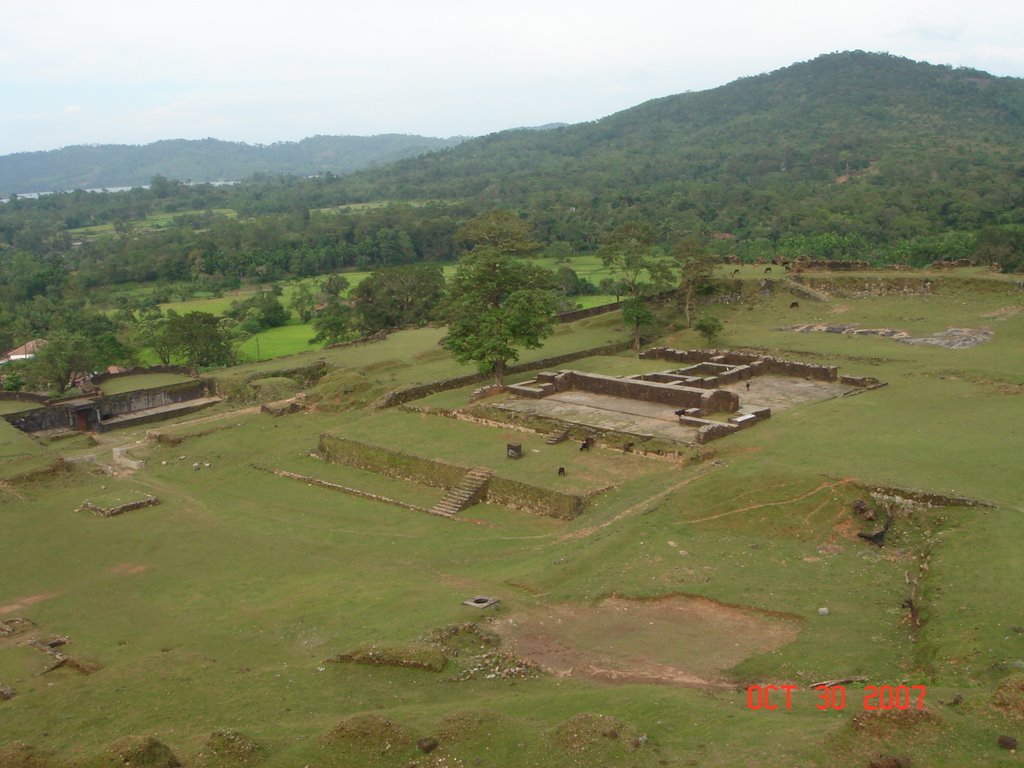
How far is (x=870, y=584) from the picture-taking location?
16.2 metres

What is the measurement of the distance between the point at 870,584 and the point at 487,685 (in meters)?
7.54

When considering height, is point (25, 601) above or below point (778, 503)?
below

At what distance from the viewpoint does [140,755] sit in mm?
10672

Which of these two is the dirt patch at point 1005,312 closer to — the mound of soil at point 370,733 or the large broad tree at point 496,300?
the large broad tree at point 496,300

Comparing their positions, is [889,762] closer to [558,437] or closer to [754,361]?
[558,437]

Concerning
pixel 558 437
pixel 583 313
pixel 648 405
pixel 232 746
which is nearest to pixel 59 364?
pixel 558 437

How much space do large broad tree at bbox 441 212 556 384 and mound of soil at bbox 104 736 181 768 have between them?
21510 millimetres

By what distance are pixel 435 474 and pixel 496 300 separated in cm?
922

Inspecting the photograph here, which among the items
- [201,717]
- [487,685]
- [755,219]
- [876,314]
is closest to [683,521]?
[487,685]

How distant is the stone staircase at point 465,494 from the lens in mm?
23938

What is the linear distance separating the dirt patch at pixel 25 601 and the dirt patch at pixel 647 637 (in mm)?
10652

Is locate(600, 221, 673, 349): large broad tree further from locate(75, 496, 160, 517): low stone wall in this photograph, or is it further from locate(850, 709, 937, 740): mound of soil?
locate(850, 709, 937, 740): mound of soil

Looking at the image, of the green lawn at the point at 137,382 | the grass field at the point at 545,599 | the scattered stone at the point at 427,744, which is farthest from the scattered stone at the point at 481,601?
the green lawn at the point at 137,382

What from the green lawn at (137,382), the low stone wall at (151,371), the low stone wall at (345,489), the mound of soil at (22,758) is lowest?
the low stone wall at (345,489)
